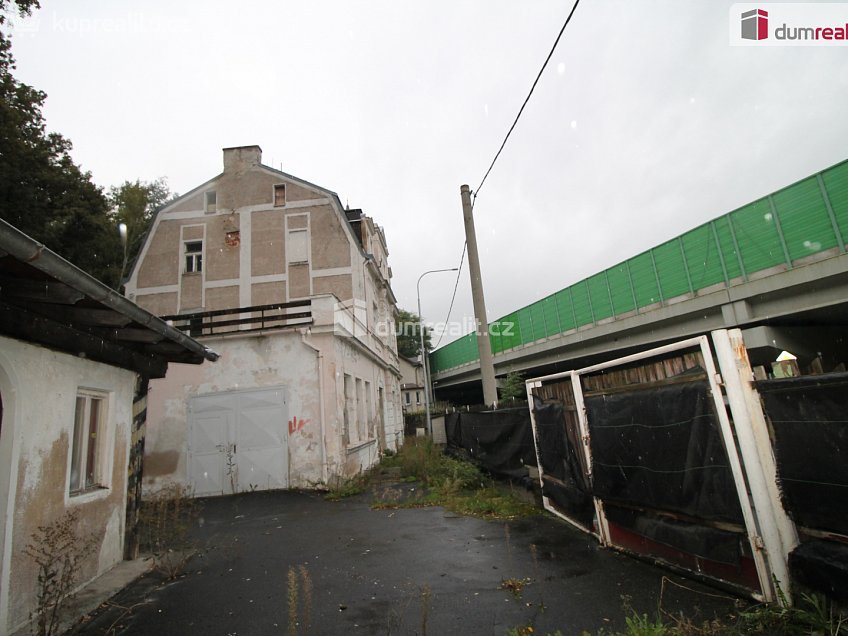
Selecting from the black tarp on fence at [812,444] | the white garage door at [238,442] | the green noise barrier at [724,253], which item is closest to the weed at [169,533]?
the white garage door at [238,442]

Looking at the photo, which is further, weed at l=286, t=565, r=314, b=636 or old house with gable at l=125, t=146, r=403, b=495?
old house with gable at l=125, t=146, r=403, b=495

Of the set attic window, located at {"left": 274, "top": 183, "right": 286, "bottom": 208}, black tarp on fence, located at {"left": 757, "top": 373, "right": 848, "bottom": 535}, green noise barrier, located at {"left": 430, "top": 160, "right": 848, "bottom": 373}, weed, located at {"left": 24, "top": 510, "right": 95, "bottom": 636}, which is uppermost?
attic window, located at {"left": 274, "top": 183, "right": 286, "bottom": 208}

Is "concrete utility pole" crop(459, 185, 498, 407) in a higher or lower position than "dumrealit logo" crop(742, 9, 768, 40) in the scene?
lower

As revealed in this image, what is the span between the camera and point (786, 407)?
2.96 meters

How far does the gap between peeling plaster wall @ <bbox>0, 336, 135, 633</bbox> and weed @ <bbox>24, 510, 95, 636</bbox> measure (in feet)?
0.25

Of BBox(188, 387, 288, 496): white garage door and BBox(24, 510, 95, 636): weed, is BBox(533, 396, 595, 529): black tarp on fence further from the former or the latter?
BBox(188, 387, 288, 496): white garage door

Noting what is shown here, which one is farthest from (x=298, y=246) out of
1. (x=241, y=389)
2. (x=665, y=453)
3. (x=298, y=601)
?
(x=665, y=453)

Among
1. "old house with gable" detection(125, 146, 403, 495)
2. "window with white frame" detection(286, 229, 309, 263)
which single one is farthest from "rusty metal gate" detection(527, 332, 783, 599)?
"window with white frame" detection(286, 229, 309, 263)

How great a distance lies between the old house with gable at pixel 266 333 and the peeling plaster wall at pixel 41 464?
5.36 meters

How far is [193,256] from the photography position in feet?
61.1

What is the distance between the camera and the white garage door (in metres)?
10.5

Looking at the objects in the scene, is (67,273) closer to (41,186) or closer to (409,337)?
(41,186)

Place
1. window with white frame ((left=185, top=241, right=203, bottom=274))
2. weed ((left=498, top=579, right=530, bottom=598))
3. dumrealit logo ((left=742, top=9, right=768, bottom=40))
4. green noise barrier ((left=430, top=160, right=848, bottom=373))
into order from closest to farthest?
weed ((left=498, top=579, right=530, bottom=598)), dumrealit logo ((left=742, top=9, right=768, bottom=40)), green noise barrier ((left=430, top=160, right=848, bottom=373)), window with white frame ((left=185, top=241, right=203, bottom=274))

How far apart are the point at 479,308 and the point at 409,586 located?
26.9ft
